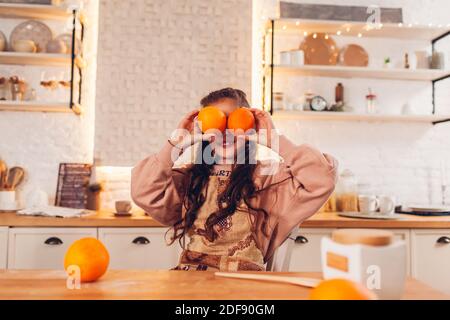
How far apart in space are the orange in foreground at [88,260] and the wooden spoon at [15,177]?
6.98ft

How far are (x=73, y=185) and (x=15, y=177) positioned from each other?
15.5 inches

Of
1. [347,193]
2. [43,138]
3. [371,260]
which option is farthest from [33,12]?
[371,260]

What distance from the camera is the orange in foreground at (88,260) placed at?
91cm

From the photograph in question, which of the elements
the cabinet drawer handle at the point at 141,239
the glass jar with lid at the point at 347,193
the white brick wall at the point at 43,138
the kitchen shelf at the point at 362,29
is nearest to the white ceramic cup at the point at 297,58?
the kitchen shelf at the point at 362,29

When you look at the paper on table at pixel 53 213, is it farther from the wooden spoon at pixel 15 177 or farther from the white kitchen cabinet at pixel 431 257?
the white kitchen cabinet at pixel 431 257

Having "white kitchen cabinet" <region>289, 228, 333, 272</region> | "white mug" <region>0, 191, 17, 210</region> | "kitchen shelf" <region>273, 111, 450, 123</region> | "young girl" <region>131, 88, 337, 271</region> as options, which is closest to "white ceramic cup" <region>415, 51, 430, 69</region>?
"kitchen shelf" <region>273, 111, 450, 123</region>

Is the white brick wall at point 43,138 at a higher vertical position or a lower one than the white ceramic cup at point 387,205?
higher

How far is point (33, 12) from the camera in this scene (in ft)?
9.31

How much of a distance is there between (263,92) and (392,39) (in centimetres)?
111

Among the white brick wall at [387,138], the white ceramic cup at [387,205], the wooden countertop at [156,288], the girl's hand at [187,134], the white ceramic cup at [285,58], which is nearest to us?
the wooden countertop at [156,288]

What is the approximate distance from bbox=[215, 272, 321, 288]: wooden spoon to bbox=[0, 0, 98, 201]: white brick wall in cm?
220

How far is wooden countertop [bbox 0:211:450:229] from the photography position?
226 cm

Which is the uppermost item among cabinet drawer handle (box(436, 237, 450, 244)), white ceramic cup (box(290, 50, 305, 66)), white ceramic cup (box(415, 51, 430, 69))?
white ceramic cup (box(415, 51, 430, 69))

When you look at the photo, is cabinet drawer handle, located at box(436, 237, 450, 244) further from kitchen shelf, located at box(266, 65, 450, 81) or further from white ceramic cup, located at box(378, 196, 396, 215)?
kitchen shelf, located at box(266, 65, 450, 81)
